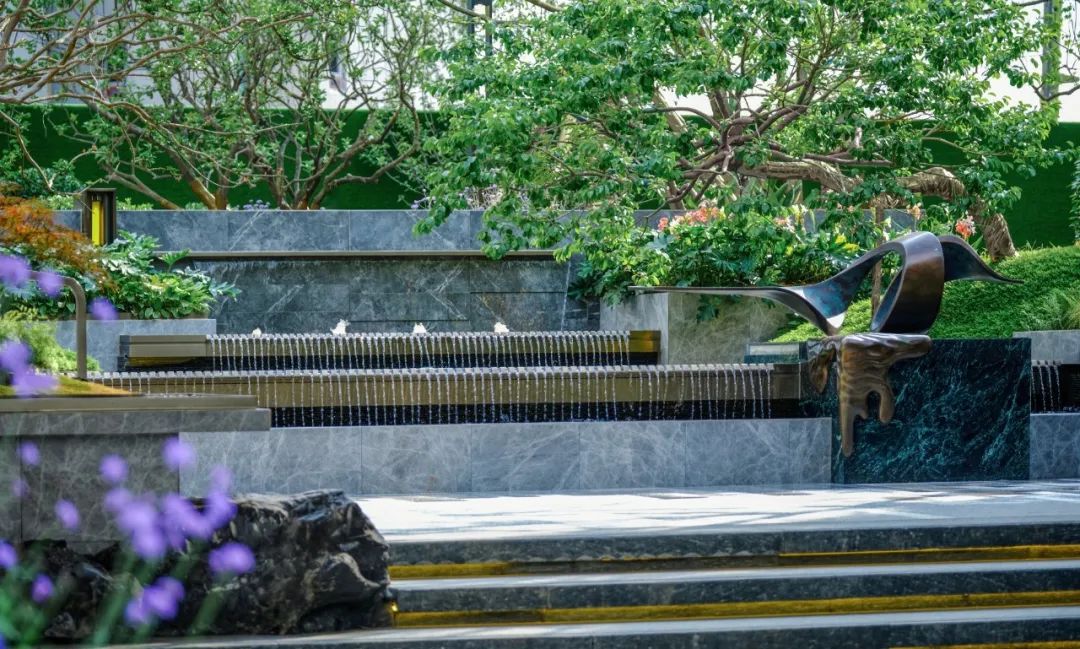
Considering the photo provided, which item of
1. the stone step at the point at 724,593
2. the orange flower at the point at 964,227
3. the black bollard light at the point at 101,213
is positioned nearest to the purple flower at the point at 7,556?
the stone step at the point at 724,593

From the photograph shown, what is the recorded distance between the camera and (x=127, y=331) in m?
11.8

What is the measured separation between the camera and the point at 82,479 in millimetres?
4699

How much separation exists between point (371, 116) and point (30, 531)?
50.5 feet

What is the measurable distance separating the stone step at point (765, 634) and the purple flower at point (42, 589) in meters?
0.42

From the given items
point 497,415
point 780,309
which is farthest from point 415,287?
point 497,415

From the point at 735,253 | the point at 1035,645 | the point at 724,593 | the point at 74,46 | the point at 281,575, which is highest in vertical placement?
the point at 74,46

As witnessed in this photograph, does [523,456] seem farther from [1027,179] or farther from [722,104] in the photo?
[1027,179]

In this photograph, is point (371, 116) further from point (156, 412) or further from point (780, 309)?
point (156, 412)

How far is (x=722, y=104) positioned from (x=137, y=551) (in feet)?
27.4

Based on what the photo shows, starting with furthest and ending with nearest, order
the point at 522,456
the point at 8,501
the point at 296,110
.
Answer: the point at 296,110
the point at 522,456
the point at 8,501

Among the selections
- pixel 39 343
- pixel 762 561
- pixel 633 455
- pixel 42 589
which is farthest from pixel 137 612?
pixel 39 343

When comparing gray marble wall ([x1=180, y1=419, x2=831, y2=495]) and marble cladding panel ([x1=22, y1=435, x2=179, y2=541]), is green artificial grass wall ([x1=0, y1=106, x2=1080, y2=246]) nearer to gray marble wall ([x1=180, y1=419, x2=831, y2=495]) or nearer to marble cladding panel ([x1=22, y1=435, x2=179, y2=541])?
gray marble wall ([x1=180, y1=419, x2=831, y2=495])

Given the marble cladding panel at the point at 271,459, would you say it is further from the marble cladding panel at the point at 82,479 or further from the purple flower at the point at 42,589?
the purple flower at the point at 42,589

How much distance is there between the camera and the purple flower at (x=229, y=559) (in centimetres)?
472
